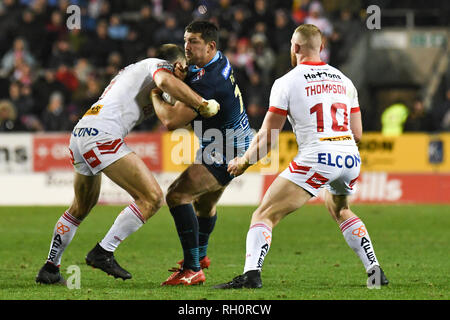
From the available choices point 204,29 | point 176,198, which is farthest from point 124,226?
point 204,29

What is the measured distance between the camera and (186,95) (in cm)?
792

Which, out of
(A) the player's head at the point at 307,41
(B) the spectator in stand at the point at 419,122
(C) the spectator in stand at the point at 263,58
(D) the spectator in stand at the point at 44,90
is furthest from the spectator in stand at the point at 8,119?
(A) the player's head at the point at 307,41

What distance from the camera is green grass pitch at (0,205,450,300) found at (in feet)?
25.0

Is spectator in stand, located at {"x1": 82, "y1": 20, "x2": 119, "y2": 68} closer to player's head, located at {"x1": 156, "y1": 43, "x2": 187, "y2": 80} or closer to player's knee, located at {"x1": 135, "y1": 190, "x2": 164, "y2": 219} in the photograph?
player's head, located at {"x1": 156, "y1": 43, "x2": 187, "y2": 80}

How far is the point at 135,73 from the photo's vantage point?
8367 mm

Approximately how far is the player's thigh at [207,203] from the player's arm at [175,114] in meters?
1.26

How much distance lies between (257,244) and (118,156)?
155cm

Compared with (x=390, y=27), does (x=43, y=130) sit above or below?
below

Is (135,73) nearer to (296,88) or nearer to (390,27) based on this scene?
(296,88)

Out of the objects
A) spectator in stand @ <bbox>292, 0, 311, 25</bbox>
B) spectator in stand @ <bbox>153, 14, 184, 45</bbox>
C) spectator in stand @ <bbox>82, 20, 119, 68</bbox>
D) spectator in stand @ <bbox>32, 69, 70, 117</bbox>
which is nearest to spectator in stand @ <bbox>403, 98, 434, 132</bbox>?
spectator in stand @ <bbox>292, 0, 311, 25</bbox>

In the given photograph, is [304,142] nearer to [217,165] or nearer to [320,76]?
Result: [320,76]

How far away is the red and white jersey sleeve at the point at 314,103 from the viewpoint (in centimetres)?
759

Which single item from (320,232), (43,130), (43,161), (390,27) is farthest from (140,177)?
(390,27)
